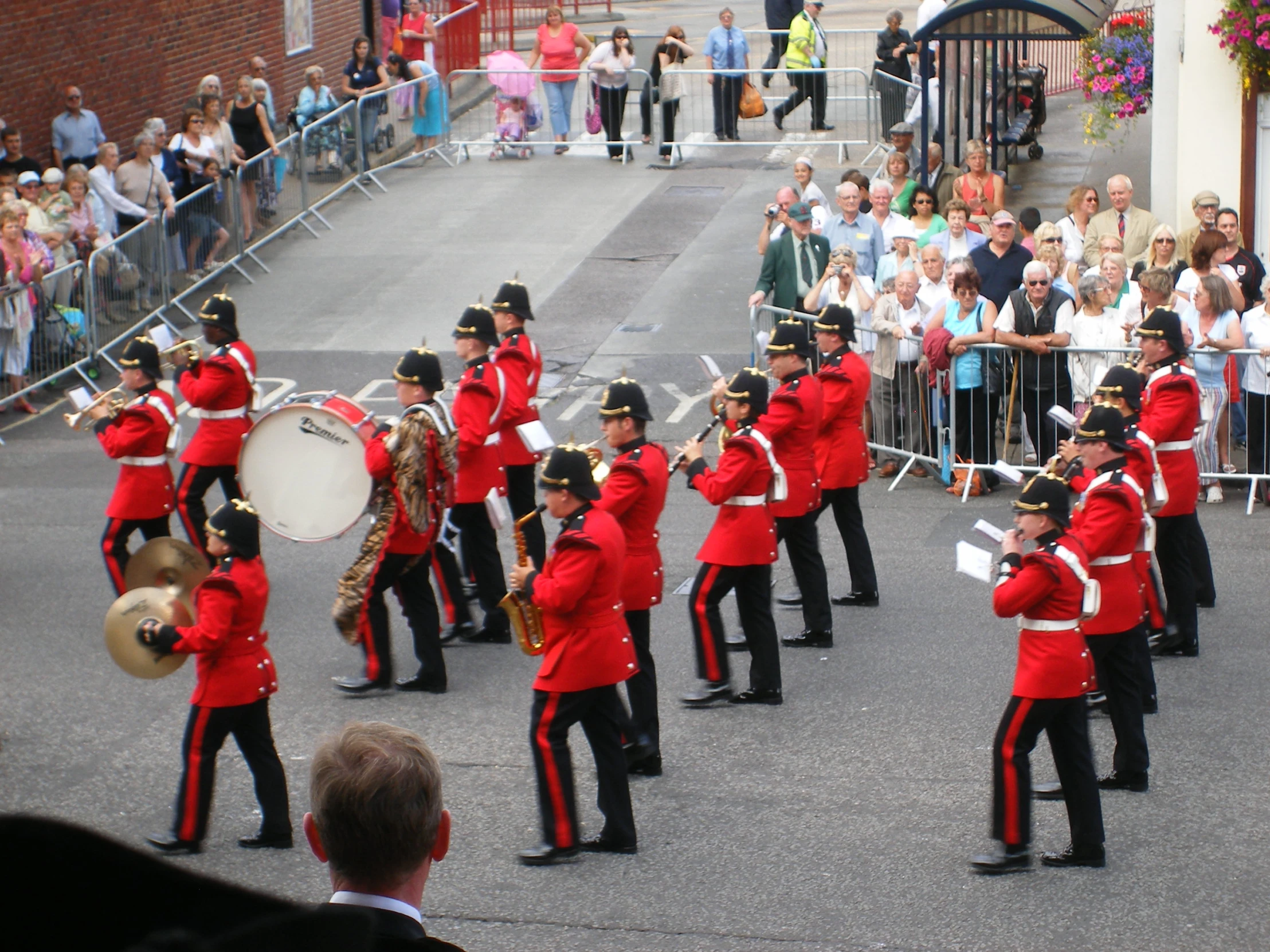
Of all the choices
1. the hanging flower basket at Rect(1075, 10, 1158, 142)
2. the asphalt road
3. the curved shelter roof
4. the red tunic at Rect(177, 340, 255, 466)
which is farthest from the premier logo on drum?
the hanging flower basket at Rect(1075, 10, 1158, 142)

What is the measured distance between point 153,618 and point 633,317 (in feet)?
32.0

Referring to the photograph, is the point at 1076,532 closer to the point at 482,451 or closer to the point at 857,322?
the point at 482,451

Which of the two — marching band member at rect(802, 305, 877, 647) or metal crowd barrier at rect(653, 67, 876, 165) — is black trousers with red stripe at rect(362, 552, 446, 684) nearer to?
marching band member at rect(802, 305, 877, 647)

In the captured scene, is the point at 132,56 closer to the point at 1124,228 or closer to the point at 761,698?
the point at 1124,228

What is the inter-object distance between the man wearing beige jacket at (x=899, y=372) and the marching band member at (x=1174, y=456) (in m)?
3.21

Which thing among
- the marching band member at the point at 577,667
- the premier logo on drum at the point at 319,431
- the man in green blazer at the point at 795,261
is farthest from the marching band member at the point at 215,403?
the man in green blazer at the point at 795,261

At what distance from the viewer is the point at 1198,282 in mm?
11586

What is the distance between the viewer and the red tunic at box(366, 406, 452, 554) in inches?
336

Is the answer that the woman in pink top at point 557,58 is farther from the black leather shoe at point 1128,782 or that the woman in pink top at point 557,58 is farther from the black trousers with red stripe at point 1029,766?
the black trousers with red stripe at point 1029,766

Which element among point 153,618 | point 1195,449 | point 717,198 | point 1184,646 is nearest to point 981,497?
point 1195,449

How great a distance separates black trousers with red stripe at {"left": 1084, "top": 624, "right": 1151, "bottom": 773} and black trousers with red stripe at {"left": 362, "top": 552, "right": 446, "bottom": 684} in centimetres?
334

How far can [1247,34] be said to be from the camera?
1370 cm

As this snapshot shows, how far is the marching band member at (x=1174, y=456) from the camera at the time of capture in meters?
8.84

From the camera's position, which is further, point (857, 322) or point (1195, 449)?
point (857, 322)
